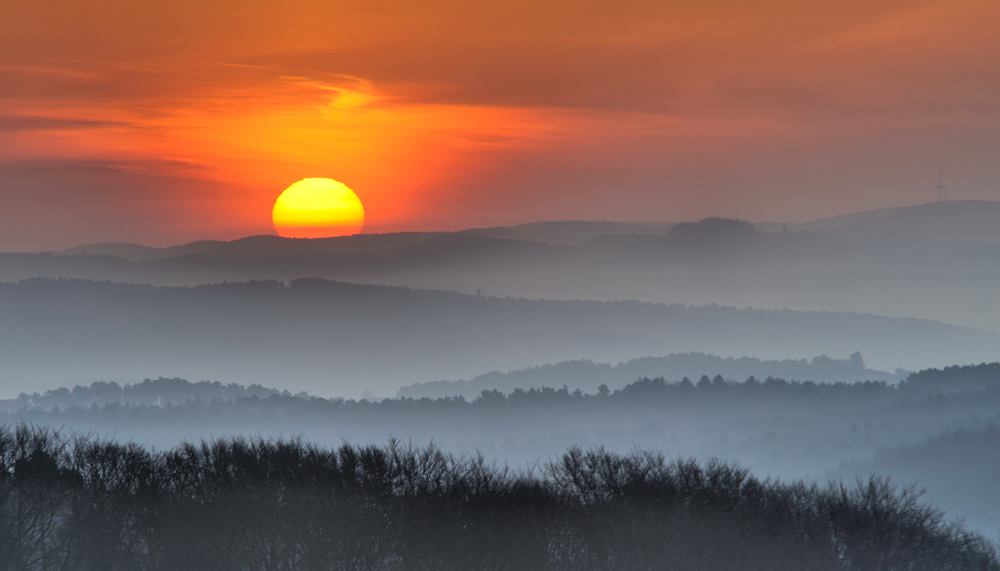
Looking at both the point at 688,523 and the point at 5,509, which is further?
the point at 688,523

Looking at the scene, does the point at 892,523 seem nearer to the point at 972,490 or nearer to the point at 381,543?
the point at 381,543

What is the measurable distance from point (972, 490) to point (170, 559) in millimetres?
175851

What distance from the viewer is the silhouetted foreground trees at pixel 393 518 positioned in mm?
50188

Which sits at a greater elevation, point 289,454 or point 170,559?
point 289,454

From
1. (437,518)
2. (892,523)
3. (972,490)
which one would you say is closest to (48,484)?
(437,518)

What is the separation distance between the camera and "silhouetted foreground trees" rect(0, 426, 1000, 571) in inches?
1976

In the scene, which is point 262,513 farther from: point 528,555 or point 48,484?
point 528,555

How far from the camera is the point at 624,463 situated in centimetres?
7381

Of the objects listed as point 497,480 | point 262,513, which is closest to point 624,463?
point 497,480

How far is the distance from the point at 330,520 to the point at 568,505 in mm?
14939

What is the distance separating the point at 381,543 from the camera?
177ft

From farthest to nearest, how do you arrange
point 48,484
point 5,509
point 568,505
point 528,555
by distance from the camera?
point 568,505
point 528,555
point 48,484
point 5,509

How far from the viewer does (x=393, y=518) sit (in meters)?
56.9

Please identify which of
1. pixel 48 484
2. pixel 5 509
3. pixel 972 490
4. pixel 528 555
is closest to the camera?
pixel 5 509
